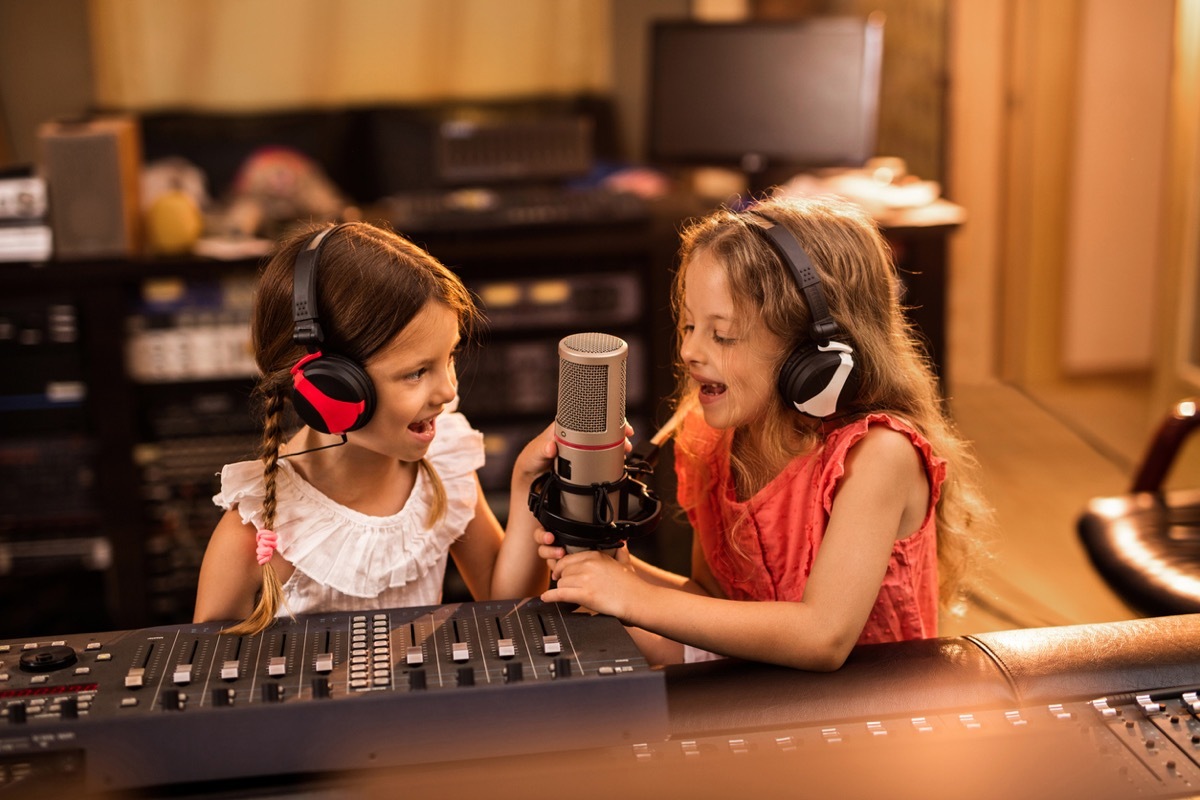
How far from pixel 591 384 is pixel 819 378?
0.26 meters

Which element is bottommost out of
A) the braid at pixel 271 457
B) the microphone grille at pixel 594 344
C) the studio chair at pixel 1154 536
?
the studio chair at pixel 1154 536

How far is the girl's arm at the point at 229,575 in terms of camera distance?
1.30 meters

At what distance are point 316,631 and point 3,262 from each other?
6.61 ft

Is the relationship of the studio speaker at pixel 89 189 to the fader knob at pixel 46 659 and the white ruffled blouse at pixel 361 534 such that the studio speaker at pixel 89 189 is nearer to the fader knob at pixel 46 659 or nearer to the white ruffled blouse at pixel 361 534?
the white ruffled blouse at pixel 361 534

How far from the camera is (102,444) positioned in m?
2.89

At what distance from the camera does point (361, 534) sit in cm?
141

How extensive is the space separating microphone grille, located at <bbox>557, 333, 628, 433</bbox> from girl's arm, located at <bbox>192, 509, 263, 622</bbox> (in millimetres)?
381

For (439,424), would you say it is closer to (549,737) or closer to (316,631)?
(316,631)

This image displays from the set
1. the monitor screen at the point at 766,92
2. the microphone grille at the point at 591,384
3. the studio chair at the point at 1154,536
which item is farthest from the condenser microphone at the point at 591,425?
the monitor screen at the point at 766,92

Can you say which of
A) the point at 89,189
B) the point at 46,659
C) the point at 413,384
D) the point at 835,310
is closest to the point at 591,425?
the point at 413,384

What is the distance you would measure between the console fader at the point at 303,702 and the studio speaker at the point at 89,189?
1.87 meters

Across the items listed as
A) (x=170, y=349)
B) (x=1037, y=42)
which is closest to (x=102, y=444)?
(x=170, y=349)

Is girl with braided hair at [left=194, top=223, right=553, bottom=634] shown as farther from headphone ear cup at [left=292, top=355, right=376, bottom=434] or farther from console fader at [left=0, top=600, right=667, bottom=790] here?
console fader at [left=0, top=600, right=667, bottom=790]

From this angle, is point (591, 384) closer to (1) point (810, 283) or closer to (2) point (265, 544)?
(1) point (810, 283)
